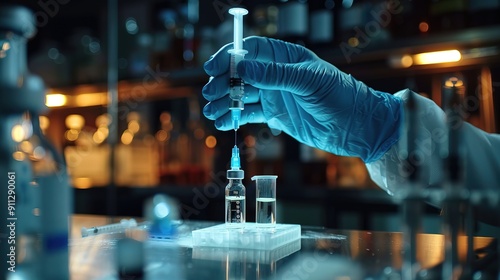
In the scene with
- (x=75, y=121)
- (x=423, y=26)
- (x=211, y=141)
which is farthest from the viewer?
(x=75, y=121)

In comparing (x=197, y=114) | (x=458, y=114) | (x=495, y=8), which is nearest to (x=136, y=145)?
(x=197, y=114)

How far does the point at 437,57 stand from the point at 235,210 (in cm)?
117

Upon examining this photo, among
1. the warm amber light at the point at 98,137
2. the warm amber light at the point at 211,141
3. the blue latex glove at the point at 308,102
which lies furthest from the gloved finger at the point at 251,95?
the warm amber light at the point at 98,137

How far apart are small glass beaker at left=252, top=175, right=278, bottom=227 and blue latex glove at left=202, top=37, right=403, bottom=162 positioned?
0.73 feet

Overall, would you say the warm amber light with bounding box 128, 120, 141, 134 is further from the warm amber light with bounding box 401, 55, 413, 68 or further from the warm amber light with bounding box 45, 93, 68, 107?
the warm amber light with bounding box 401, 55, 413, 68

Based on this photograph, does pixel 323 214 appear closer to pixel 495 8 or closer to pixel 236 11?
pixel 495 8

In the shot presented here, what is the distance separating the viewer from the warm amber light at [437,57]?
6.07 ft

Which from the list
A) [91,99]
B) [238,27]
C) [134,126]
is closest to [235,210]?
[238,27]

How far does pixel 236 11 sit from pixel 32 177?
536 millimetres

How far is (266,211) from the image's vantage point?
1.10m

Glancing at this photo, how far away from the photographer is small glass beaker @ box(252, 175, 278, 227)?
1100mm

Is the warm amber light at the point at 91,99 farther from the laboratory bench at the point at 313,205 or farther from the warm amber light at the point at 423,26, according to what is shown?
the warm amber light at the point at 423,26

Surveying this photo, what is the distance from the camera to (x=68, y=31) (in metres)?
2.80

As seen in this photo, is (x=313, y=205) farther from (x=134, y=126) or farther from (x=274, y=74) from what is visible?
(x=134, y=126)
